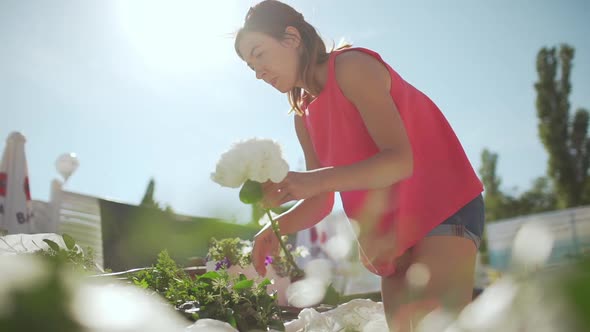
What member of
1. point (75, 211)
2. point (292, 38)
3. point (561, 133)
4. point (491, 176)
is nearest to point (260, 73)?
point (292, 38)

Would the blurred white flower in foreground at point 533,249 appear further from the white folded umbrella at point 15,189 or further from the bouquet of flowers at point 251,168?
the white folded umbrella at point 15,189

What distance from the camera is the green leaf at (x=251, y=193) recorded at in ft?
3.99

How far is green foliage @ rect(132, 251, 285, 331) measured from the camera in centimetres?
112

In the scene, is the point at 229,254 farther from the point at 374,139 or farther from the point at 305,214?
the point at 374,139

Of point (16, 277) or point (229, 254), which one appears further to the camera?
point (229, 254)

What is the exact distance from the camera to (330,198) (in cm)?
190

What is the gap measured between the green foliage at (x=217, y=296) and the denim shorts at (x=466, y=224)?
60 cm

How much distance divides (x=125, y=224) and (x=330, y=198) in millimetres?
Answer: 1994

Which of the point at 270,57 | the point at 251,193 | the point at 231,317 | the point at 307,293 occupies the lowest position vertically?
the point at 307,293

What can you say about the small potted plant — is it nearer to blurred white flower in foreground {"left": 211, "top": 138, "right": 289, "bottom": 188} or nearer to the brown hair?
the brown hair

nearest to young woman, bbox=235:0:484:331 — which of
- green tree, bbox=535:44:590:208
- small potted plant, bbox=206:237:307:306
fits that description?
small potted plant, bbox=206:237:307:306

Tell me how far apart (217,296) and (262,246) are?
0.52 metres

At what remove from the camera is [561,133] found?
72.5 ft

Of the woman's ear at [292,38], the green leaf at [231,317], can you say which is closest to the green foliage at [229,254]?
the woman's ear at [292,38]
